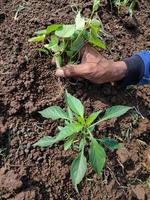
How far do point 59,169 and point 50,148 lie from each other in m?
0.09

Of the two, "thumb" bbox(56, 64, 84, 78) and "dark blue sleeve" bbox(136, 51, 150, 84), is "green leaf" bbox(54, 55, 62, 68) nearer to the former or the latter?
"thumb" bbox(56, 64, 84, 78)

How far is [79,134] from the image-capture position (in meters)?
1.61

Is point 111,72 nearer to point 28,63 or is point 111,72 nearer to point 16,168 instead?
point 28,63

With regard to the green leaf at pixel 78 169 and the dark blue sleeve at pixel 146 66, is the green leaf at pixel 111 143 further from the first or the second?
the dark blue sleeve at pixel 146 66

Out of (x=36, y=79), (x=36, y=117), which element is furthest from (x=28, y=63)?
(x=36, y=117)

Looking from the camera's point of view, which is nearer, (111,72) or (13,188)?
(13,188)

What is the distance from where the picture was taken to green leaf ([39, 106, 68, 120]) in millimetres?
1549

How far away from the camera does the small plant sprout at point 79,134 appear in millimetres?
1454

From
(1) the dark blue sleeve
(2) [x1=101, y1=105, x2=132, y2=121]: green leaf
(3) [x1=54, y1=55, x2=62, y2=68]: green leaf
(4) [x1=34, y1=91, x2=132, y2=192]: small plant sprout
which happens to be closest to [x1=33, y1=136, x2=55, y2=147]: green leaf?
(4) [x1=34, y1=91, x2=132, y2=192]: small plant sprout

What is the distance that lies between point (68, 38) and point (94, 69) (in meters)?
0.16

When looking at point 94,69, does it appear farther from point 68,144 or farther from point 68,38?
point 68,144

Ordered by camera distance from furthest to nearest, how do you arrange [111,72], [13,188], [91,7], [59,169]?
1. [91,7]
2. [111,72]
3. [59,169]
4. [13,188]

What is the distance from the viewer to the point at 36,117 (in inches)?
65.9

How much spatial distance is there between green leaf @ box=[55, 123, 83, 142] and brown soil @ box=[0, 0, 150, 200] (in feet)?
0.56
